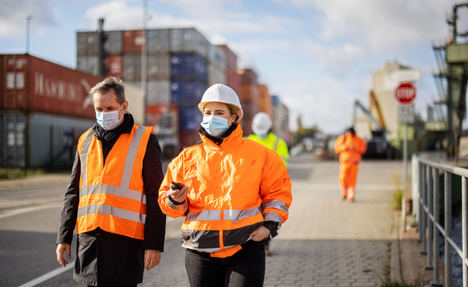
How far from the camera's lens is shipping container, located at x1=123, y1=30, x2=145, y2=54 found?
49.1 metres

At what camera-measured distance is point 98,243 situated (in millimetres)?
2947

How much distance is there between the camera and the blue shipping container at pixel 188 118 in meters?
47.5

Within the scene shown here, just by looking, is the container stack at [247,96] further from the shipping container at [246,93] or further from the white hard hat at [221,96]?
the white hard hat at [221,96]

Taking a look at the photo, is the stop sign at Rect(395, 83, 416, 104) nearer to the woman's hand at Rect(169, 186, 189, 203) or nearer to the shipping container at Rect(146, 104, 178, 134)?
the woman's hand at Rect(169, 186, 189, 203)

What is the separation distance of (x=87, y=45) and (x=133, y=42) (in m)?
4.68

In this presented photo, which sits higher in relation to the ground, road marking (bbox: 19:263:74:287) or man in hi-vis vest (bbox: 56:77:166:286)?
man in hi-vis vest (bbox: 56:77:166:286)

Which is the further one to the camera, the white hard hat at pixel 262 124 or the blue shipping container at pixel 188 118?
the blue shipping container at pixel 188 118

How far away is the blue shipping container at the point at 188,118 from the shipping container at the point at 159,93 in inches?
68.0

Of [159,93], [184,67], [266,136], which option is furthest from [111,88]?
[159,93]

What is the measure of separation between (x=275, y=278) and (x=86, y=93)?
28148 mm

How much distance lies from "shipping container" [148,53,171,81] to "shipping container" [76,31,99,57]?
5.77 m

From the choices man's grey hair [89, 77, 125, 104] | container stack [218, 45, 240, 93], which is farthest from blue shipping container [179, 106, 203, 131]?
man's grey hair [89, 77, 125, 104]

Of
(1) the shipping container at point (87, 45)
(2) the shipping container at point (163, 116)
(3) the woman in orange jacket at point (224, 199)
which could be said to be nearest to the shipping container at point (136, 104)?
(2) the shipping container at point (163, 116)

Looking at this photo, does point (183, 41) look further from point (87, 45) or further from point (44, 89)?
point (44, 89)
